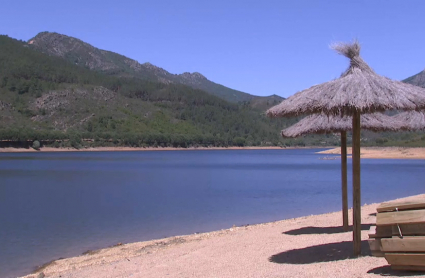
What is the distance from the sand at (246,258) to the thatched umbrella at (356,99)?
732mm

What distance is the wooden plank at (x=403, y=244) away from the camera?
460 cm

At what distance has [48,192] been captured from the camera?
85.2 ft

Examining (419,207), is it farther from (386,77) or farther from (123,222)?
(123,222)

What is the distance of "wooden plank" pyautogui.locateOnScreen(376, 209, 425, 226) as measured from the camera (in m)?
4.66

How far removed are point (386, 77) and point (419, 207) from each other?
81.1 inches

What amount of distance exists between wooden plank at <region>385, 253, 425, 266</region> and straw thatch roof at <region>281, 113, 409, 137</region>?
11.7 feet

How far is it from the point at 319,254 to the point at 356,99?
8.10 feet

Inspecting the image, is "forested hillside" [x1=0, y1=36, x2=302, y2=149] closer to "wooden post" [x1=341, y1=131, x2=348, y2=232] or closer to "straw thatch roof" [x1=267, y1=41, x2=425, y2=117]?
"wooden post" [x1=341, y1=131, x2=348, y2=232]

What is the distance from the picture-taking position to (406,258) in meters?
4.73

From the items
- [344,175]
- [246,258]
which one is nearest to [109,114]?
[344,175]

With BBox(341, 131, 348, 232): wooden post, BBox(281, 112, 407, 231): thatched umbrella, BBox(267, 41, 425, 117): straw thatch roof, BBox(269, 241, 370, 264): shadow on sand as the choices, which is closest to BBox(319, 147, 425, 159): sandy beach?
BBox(341, 131, 348, 232): wooden post

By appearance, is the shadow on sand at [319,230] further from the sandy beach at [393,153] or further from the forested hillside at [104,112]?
the forested hillside at [104,112]

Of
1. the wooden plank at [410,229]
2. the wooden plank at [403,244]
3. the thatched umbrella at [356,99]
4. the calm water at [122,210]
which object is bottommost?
the calm water at [122,210]

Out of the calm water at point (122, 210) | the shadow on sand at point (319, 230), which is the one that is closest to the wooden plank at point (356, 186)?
the shadow on sand at point (319, 230)
